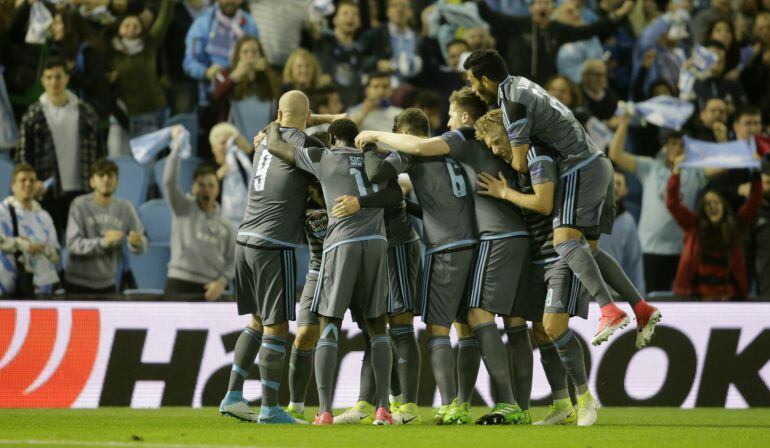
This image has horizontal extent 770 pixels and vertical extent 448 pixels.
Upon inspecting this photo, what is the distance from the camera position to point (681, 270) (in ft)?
45.3

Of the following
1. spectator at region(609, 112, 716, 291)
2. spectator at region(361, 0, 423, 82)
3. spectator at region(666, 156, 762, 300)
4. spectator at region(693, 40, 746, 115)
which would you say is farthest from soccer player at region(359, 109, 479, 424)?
spectator at region(693, 40, 746, 115)

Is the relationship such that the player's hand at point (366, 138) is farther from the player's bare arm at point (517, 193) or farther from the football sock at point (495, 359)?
the football sock at point (495, 359)

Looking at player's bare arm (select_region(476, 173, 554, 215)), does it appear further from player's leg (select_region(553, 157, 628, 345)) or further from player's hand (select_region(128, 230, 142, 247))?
player's hand (select_region(128, 230, 142, 247))

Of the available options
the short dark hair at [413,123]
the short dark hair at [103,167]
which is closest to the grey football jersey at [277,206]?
the short dark hair at [413,123]

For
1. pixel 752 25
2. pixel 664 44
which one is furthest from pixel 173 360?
pixel 752 25

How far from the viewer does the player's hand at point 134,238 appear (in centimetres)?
1333

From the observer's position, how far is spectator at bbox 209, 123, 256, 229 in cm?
1434

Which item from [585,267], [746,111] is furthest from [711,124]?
[585,267]

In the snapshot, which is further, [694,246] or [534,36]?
[534,36]

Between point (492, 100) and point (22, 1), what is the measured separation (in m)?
7.32

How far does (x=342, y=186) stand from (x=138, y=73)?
6529 millimetres

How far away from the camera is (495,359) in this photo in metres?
9.26

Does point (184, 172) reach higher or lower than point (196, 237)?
higher

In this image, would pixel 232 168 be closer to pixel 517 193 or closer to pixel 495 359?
pixel 517 193
